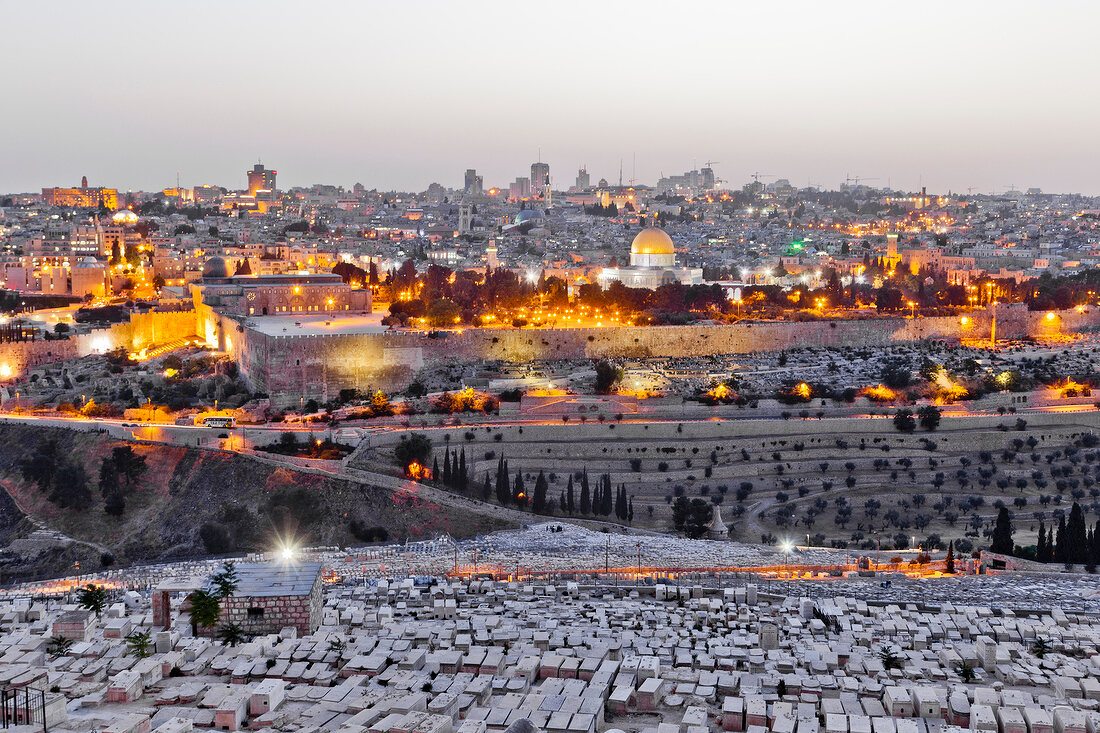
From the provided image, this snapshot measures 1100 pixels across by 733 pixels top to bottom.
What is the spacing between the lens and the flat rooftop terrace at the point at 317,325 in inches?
1252

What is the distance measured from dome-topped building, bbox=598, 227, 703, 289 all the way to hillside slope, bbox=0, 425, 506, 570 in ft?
81.8

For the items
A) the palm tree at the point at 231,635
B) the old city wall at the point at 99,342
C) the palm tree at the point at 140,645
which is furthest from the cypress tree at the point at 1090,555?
the old city wall at the point at 99,342

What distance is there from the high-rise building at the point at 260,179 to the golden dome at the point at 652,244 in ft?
178

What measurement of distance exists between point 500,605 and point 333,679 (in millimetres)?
3641

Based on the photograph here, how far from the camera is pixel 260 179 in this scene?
100 metres

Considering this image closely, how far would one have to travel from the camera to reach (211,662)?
37.1 ft

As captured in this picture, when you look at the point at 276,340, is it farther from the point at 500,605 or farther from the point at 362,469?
the point at 500,605

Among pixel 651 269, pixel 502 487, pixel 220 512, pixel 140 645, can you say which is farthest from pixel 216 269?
pixel 140 645

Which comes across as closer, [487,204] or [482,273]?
[482,273]

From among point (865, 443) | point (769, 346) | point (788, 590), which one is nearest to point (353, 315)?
point (769, 346)

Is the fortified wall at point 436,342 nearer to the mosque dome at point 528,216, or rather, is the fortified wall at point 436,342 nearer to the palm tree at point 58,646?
the palm tree at point 58,646

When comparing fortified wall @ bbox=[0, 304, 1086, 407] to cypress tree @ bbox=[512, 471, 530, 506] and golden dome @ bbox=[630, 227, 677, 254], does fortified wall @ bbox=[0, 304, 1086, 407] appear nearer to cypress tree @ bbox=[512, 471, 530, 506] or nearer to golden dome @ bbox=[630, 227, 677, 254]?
cypress tree @ bbox=[512, 471, 530, 506]

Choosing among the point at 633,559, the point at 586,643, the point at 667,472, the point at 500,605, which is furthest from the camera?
the point at 667,472

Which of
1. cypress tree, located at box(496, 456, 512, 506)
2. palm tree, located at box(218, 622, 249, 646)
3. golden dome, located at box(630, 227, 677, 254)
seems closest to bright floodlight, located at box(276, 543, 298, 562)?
cypress tree, located at box(496, 456, 512, 506)
